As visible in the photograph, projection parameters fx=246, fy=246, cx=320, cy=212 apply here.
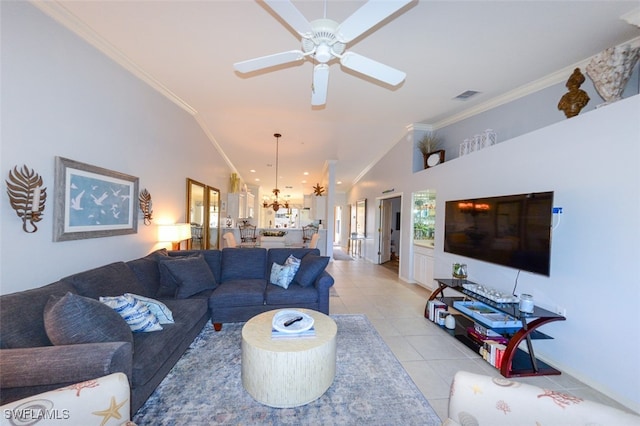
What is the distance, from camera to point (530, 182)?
274 cm

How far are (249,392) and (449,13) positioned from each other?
138 inches

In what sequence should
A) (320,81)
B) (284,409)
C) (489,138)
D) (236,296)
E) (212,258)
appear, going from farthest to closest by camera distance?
(489,138)
(212,258)
(236,296)
(320,81)
(284,409)

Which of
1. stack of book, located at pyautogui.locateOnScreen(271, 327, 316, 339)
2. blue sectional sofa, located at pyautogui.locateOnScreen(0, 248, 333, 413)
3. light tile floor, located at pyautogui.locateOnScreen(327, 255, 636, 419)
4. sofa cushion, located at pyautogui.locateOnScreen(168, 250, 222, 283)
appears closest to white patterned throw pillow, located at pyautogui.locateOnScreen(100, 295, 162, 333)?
blue sectional sofa, located at pyautogui.locateOnScreen(0, 248, 333, 413)

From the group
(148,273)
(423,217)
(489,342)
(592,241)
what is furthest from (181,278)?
(423,217)

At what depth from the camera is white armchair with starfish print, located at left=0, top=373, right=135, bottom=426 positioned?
911mm

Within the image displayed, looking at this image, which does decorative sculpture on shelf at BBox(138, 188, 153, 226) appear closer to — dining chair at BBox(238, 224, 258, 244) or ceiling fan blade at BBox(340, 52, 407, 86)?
ceiling fan blade at BBox(340, 52, 407, 86)

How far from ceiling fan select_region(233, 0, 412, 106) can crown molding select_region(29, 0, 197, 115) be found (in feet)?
5.26

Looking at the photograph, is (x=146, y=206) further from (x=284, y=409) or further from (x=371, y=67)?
(x=371, y=67)

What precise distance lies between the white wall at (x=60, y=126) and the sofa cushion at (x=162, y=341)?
0.98 m

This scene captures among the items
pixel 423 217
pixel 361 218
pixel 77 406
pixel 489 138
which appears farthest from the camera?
pixel 361 218

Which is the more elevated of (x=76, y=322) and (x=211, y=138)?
(x=211, y=138)

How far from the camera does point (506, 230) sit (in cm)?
278

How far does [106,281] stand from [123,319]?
67 centimetres

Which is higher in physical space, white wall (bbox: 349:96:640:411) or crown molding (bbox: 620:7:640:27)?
crown molding (bbox: 620:7:640:27)
